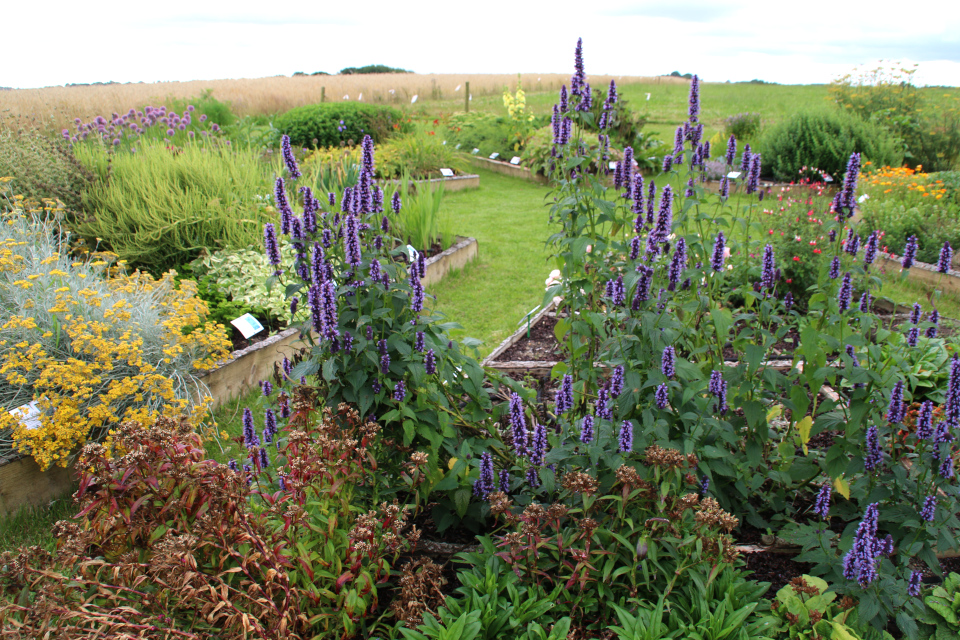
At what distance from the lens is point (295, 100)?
19000mm

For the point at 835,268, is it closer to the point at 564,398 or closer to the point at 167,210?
the point at 564,398

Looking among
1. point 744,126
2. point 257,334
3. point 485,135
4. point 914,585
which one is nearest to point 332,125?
point 485,135

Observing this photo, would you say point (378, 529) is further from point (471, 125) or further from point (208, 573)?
point (471, 125)

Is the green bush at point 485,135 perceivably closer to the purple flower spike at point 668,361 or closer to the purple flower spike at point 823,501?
the purple flower spike at point 668,361

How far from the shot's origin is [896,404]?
201cm

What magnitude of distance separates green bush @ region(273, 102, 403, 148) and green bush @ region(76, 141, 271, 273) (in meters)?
6.17

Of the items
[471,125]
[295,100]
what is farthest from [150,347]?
[295,100]

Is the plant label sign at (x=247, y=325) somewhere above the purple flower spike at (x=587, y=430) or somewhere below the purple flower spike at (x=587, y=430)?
below

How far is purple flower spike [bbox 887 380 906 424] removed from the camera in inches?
79.3

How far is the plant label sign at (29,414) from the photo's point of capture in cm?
303

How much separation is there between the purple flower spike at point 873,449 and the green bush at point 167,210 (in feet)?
15.9

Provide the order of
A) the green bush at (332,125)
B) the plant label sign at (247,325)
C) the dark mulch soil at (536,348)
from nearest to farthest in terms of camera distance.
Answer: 1. the plant label sign at (247,325)
2. the dark mulch soil at (536,348)
3. the green bush at (332,125)

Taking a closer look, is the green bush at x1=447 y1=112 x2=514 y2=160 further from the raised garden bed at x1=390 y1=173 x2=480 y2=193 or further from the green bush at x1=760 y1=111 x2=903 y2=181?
the green bush at x1=760 y1=111 x2=903 y2=181

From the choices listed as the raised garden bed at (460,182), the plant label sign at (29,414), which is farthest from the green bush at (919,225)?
the plant label sign at (29,414)
